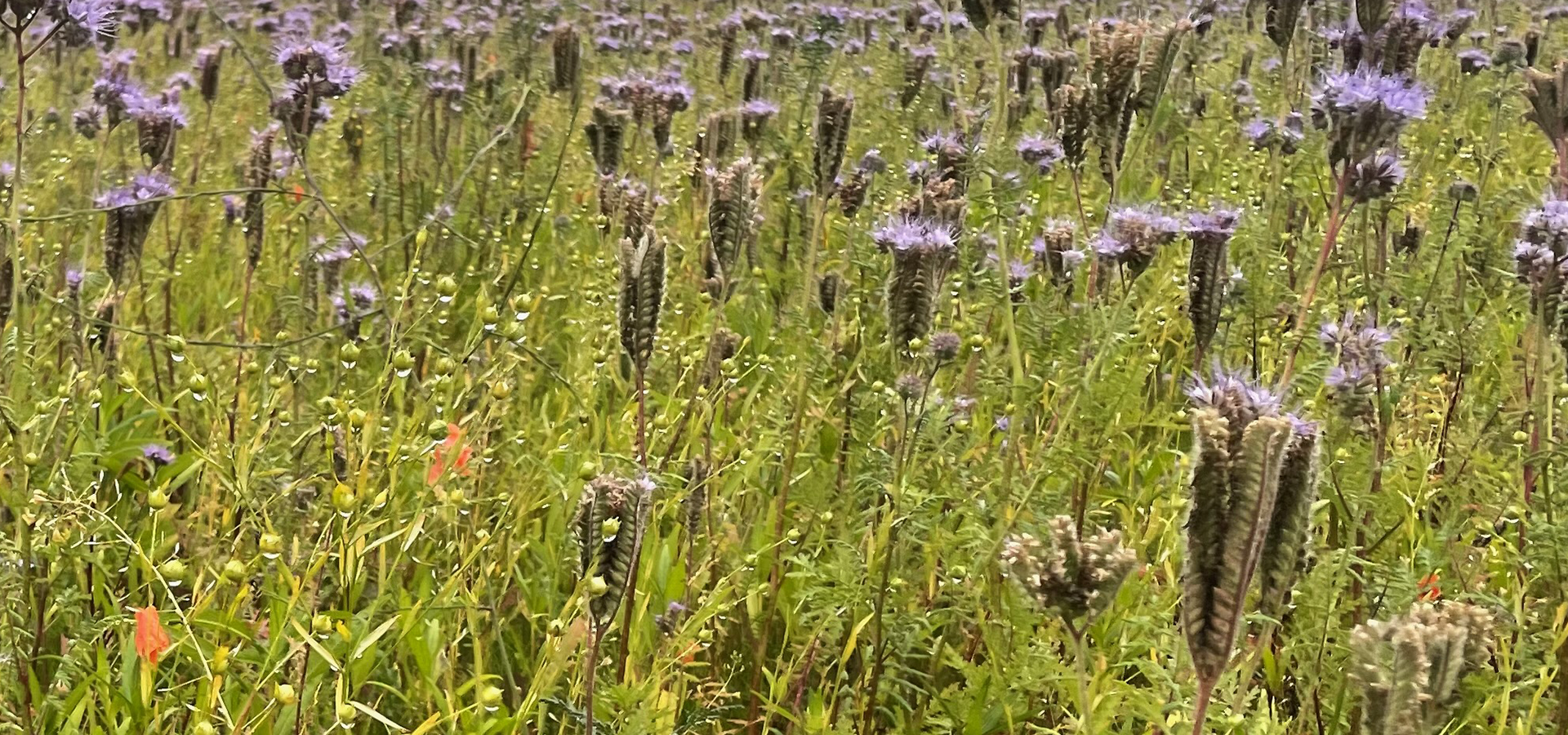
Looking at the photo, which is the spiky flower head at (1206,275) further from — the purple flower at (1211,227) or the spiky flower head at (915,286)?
the spiky flower head at (915,286)

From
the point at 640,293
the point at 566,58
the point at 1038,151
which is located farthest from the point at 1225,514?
the point at 566,58

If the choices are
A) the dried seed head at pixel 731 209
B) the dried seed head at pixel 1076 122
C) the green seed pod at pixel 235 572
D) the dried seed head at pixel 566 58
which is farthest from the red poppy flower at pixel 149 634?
the dried seed head at pixel 566 58

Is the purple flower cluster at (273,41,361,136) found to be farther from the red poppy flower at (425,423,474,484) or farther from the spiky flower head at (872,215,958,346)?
the spiky flower head at (872,215,958,346)

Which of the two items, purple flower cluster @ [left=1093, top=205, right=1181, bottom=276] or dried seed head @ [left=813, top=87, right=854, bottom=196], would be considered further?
dried seed head @ [left=813, top=87, right=854, bottom=196]

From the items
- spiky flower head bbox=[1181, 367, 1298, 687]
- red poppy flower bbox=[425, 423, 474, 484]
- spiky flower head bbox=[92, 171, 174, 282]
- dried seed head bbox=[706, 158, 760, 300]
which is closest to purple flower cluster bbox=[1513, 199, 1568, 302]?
spiky flower head bbox=[1181, 367, 1298, 687]

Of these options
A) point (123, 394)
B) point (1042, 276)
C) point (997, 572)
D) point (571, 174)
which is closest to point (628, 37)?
point (571, 174)

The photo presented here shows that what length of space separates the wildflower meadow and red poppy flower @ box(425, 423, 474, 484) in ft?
0.08

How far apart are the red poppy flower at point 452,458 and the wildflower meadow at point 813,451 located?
25 mm

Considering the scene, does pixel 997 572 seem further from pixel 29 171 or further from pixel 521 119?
pixel 29 171

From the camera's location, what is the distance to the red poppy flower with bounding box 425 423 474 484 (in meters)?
1.66

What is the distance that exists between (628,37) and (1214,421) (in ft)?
21.4

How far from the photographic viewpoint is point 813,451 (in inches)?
105

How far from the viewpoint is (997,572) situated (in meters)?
2.07

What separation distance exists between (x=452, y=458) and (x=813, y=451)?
1.14 meters
